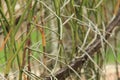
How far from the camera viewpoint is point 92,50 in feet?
5.39

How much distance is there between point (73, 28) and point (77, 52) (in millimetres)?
171

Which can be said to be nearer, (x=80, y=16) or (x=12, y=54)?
(x=12, y=54)

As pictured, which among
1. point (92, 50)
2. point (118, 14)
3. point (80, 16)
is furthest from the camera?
point (118, 14)

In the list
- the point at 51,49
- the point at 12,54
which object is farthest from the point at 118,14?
the point at 51,49

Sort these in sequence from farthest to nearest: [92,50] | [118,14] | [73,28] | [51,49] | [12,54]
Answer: [51,49], [118,14], [92,50], [73,28], [12,54]

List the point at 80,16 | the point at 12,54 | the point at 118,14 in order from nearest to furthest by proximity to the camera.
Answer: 1. the point at 12,54
2. the point at 80,16
3. the point at 118,14

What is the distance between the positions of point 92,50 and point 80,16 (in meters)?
0.18

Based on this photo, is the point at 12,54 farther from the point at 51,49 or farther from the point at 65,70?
the point at 51,49

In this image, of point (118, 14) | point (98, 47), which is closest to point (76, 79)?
point (98, 47)

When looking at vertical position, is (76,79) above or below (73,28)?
below

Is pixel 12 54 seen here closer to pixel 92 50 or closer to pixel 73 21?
pixel 73 21

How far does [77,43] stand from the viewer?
5.03 ft

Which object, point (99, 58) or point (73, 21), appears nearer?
point (73, 21)

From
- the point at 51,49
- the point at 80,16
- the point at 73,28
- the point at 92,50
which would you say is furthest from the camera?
the point at 51,49
